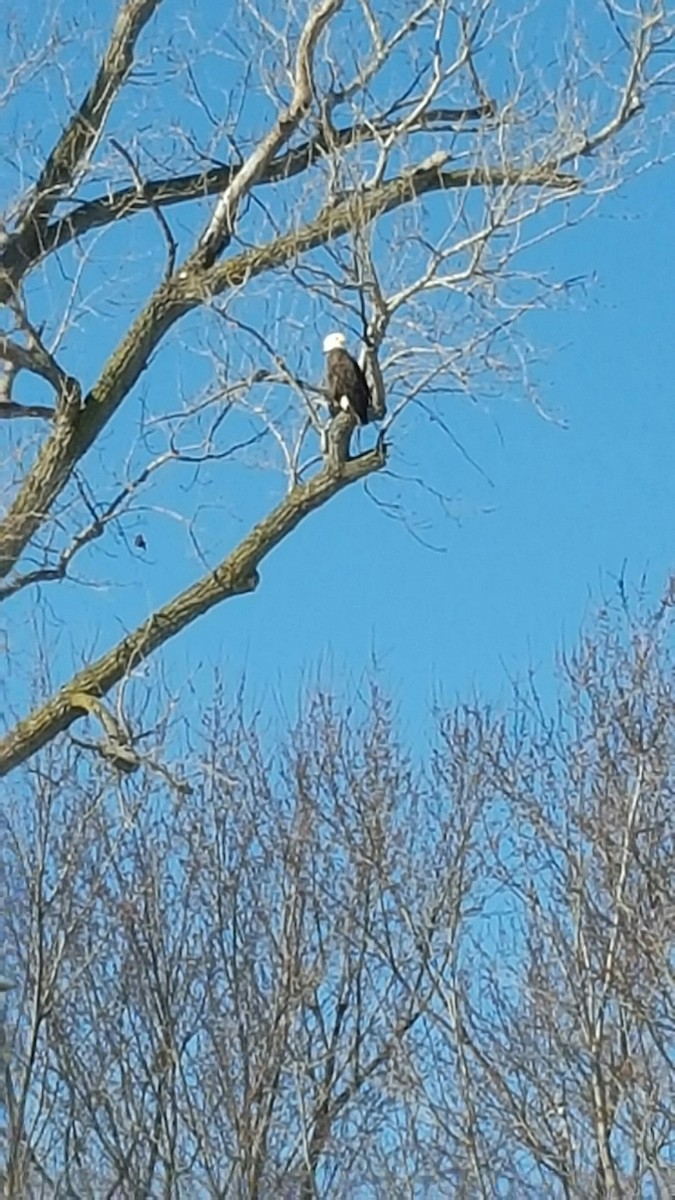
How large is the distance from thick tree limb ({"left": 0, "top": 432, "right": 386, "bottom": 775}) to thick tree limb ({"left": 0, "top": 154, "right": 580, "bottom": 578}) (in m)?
0.54

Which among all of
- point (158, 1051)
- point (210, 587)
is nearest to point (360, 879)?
point (158, 1051)

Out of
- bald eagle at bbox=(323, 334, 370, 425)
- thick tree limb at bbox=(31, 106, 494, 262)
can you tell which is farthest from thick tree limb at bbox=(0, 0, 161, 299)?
bald eagle at bbox=(323, 334, 370, 425)

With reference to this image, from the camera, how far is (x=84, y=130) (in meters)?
7.09

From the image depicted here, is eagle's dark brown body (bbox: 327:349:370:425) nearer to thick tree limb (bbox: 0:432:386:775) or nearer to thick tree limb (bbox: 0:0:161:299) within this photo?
thick tree limb (bbox: 0:432:386:775)

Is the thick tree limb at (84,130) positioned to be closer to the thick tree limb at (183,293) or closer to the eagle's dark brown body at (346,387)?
the thick tree limb at (183,293)

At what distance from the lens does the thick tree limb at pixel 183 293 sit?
22.0 ft

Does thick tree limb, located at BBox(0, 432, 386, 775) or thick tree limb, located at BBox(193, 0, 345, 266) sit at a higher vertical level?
thick tree limb, located at BBox(193, 0, 345, 266)

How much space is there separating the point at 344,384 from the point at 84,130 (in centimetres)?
150

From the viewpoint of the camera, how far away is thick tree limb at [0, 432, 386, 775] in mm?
6695

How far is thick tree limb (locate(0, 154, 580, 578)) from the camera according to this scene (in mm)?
6707

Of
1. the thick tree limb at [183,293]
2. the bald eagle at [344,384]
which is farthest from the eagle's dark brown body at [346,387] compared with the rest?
the thick tree limb at [183,293]

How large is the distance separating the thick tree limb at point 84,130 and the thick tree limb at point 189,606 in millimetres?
1393

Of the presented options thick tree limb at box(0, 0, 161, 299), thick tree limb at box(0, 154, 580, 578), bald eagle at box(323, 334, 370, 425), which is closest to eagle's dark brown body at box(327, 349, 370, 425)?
bald eagle at box(323, 334, 370, 425)

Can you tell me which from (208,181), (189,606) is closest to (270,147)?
(208,181)
